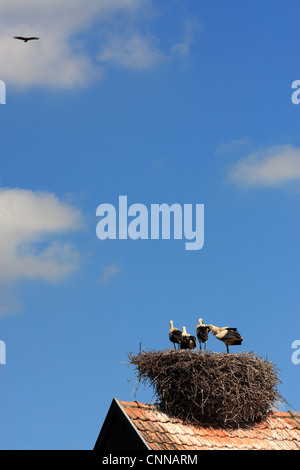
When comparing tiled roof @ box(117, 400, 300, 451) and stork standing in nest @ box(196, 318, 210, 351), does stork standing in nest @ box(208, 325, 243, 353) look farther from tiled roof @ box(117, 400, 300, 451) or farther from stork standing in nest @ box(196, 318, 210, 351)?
tiled roof @ box(117, 400, 300, 451)

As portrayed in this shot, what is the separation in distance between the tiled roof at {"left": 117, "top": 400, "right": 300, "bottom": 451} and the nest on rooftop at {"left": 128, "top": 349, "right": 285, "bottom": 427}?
230 mm

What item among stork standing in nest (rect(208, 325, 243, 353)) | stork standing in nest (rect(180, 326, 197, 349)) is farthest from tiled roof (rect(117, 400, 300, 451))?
stork standing in nest (rect(180, 326, 197, 349))

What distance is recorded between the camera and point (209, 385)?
15.3 m

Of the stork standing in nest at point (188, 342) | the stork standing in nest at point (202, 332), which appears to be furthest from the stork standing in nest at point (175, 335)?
the stork standing in nest at point (202, 332)

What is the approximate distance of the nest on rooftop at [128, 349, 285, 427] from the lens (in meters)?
15.3

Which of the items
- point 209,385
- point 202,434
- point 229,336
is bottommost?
point 202,434

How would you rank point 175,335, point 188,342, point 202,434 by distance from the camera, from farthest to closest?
point 175,335, point 188,342, point 202,434

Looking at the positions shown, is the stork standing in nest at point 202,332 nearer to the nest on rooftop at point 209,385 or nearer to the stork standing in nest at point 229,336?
the stork standing in nest at point 229,336

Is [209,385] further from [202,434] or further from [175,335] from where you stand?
[175,335]

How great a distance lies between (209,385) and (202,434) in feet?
3.24

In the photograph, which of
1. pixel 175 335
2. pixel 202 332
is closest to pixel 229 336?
pixel 202 332

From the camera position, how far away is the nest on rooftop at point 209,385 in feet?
50.1
